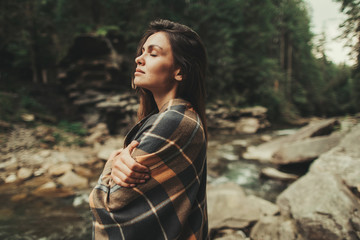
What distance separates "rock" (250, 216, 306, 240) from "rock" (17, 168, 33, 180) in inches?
223

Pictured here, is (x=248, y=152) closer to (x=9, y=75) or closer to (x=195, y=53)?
(x=195, y=53)

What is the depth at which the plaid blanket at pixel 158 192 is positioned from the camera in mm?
889

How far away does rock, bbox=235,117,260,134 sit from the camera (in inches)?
509

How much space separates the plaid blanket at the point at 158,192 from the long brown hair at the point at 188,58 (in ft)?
1.11

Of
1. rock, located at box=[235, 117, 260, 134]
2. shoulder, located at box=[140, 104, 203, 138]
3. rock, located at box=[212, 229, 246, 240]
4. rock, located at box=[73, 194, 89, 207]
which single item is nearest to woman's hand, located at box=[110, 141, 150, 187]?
shoulder, located at box=[140, 104, 203, 138]

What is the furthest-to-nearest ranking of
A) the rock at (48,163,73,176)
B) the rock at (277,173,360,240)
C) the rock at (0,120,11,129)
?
the rock at (0,120,11,129) → the rock at (48,163,73,176) → the rock at (277,173,360,240)

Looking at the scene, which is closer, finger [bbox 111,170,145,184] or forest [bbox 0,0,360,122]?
finger [bbox 111,170,145,184]

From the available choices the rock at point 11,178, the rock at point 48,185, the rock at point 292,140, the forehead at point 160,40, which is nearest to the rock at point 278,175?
the rock at point 292,140

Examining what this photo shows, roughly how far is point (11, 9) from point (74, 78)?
4410 millimetres

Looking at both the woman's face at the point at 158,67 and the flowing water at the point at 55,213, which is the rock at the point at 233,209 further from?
the woman's face at the point at 158,67

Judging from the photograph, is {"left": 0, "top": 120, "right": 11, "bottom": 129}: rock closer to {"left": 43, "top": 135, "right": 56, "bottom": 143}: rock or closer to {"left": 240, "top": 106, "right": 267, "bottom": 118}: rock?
{"left": 43, "top": 135, "right": 56, "bottom": 143}: rock

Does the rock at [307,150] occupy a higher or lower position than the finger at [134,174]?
lower

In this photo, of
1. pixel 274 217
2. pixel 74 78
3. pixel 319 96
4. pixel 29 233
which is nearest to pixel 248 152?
pixel 274 217

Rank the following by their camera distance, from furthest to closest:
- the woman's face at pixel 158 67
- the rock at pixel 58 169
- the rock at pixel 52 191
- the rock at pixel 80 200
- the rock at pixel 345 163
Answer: the rock at pixel 58 169 < the rock at pixel 52 191 < the rock at pixel 80 200 < the rock at pixel 345 163 < the woman's face at pixel 158 67
